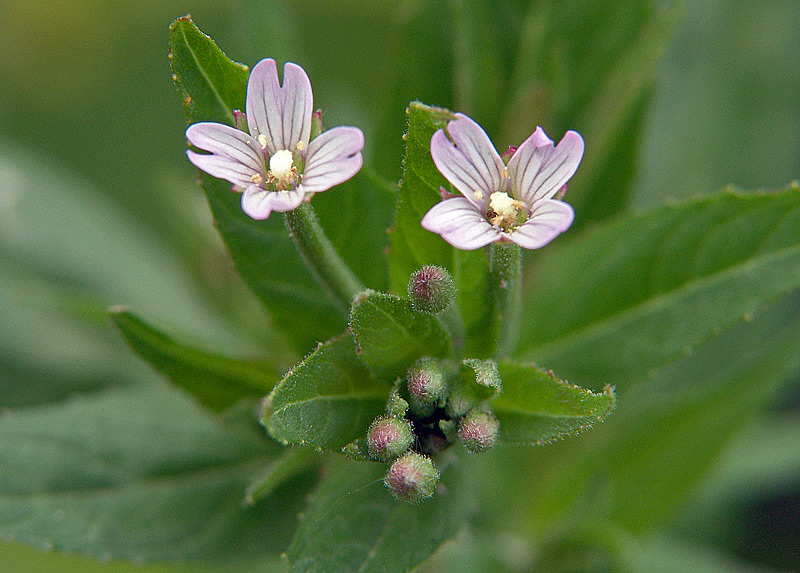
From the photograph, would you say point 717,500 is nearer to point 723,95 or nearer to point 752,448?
point 752,448

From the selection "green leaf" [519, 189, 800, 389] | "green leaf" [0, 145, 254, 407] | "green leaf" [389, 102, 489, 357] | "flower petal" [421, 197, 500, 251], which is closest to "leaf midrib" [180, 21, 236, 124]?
"green leaf" [389, 102, 489, 357]

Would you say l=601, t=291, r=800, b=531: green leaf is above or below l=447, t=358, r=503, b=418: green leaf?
above

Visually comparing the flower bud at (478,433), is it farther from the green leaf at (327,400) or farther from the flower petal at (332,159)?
the flower petal at (332,159)

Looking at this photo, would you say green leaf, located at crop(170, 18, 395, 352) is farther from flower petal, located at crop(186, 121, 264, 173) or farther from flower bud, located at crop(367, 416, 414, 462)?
flower bud, located at crop(367, 416, 414, 462)

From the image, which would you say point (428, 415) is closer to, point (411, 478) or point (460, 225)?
point (411, 478)

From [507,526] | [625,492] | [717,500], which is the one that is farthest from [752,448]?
[507,526]

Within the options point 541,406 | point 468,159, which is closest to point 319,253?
point 468,159
